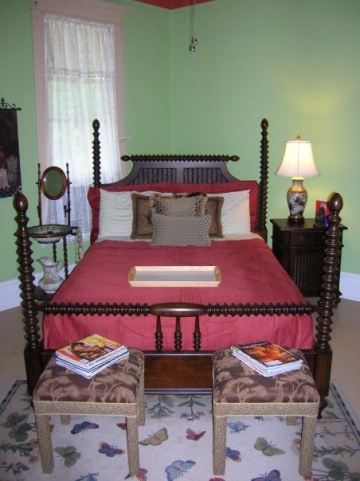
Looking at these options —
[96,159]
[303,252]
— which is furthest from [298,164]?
[96,159]

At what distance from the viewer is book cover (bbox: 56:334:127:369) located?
2.14 m

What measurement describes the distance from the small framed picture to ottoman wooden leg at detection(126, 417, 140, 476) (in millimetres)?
2577

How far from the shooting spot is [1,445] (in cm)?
236

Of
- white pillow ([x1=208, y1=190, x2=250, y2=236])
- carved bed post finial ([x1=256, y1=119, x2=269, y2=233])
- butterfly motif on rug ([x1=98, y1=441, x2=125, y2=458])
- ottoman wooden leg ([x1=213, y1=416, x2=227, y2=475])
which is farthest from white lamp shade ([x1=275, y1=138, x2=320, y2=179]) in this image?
butterfly motif on rug ([x1=98, y1=441, x2=125, y2=458])

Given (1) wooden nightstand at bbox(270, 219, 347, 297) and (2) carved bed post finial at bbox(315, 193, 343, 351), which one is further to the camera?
(1) wooden nightstand at bbox(270, 219, 347, 297)

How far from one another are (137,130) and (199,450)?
333cm

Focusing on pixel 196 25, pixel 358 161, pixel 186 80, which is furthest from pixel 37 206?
pixel 358 161

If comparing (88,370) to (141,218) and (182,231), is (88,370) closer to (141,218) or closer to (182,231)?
(182,231)

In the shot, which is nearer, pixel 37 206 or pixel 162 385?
pixel 162 385

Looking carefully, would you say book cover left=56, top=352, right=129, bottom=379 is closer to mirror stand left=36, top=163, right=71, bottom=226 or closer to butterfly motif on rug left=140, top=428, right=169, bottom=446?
butterfly motif on rug left=140, top=428, right=169, bottom=446

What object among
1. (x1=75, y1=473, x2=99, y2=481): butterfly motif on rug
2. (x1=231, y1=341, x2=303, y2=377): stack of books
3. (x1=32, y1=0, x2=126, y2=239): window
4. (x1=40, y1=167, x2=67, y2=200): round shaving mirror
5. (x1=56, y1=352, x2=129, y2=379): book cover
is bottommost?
(x1=75, y1=473, x2=99, y2=481): butterfly motif on rug

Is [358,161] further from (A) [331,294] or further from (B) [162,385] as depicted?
(B) [162,385]

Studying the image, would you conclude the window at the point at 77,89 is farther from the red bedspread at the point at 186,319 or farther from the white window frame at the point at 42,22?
the red bedspread at the point at 186,319

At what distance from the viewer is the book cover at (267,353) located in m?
2.13
